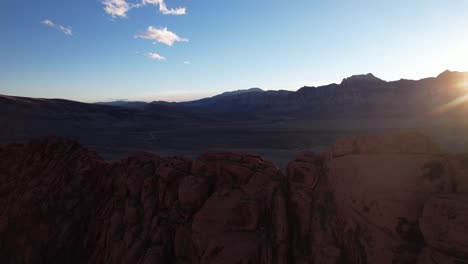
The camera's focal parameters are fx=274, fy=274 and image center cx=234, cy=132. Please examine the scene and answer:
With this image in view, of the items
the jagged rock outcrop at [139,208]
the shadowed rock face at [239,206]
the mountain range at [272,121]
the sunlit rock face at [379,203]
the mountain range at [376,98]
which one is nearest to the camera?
the sunlit rock face at [379,203]

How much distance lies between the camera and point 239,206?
265 inches

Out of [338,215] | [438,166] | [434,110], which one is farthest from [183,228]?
[434,110]

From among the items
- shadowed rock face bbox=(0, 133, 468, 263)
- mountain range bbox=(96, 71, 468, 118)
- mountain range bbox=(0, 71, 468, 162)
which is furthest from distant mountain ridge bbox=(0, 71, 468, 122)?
shadowed rock face bbox=(0, 133, 468, 263)

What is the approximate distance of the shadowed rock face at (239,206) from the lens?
16.5 ft

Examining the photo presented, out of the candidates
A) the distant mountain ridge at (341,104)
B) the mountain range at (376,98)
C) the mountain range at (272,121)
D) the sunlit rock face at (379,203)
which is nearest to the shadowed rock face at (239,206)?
the sunlit rock face at (379,203)

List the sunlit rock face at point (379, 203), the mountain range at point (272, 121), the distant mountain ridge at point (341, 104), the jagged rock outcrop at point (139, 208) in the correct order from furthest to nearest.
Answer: the distant mountain ridge at point (341, 104)
the mountain range at point (272, 121)
the jagged rock outcrop at point (139, 208)
the sunlit rock face at point (379, 203)

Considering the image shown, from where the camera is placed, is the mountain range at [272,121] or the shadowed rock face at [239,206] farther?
the mountain range at [272,121]

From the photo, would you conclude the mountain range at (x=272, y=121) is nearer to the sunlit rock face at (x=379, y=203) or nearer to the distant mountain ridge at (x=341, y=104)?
the distant mountain ridge at (x=341, y=104)

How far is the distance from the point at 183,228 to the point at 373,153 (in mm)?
5058

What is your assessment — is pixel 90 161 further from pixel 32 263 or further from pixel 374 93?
pixel 374 93

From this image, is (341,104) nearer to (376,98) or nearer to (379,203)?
(376,98)

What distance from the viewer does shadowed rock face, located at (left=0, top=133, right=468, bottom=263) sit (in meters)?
5.02

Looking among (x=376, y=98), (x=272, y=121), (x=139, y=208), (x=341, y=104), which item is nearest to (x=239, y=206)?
(x=139, y=208)

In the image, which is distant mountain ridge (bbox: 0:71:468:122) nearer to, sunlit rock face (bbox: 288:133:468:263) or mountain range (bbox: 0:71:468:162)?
mountain range (bbox: 0:71:468:162)
